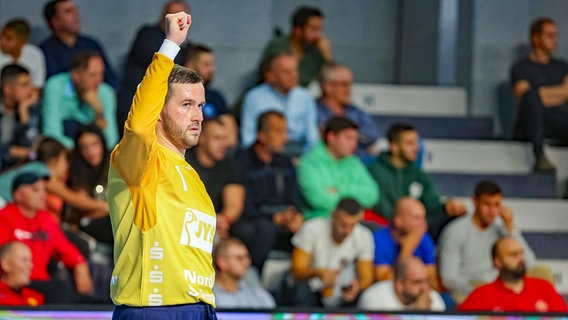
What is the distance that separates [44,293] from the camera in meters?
7.05

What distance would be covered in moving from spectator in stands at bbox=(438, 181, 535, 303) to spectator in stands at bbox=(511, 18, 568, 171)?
3.90ft

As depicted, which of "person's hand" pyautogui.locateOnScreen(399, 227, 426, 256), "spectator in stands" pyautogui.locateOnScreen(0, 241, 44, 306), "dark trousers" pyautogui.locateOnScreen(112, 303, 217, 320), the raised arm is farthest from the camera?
"person's hand" pyautogui.locateOnScreen(399, 227, 426, 256)

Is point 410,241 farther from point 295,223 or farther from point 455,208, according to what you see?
point 295,223

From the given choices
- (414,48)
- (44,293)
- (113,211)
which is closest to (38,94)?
(44,293)

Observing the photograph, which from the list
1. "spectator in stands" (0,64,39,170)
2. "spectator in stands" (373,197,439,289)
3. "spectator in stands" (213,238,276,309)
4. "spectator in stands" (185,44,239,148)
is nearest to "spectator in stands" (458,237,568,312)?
"spectator in stands" (373,197,439,289)

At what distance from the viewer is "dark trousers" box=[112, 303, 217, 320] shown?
13.1ft

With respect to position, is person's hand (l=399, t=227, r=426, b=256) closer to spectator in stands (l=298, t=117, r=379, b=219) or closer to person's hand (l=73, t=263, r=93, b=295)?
spectator in stands (l=298, t=117, r=379, b=219)

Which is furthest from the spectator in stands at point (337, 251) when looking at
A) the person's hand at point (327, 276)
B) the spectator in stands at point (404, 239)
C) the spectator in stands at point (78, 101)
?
the spectator in stands at point (78, 101)

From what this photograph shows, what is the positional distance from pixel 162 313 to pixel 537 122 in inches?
231

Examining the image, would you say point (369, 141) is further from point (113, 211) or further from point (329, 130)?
point (113, 211)

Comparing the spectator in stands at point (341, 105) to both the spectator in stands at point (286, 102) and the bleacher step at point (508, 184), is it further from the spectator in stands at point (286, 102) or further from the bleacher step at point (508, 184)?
the bleacher step at point (508, 184)

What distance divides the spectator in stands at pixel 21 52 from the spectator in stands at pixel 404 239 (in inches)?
109

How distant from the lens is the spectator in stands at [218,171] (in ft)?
25.6

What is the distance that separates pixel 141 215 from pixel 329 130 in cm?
435
